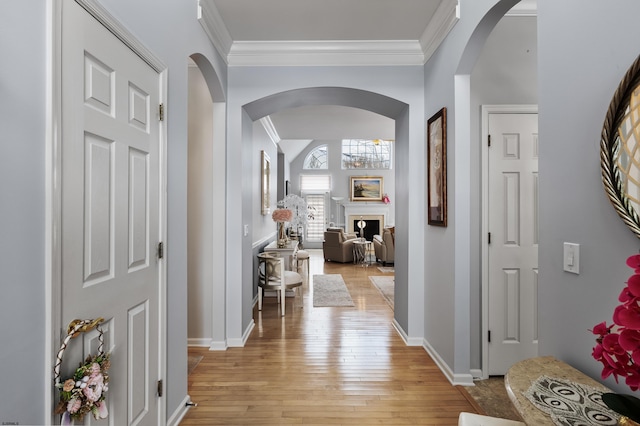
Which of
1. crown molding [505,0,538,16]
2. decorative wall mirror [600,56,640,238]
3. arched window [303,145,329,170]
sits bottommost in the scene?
decorative wall mirror [600,56,640,238]

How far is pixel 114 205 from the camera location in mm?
1459

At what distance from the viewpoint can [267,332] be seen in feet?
12.0

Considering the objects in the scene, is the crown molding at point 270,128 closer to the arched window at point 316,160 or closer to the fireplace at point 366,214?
the arched window at point 316,160

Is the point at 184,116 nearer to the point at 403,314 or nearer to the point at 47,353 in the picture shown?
the point at 47,353

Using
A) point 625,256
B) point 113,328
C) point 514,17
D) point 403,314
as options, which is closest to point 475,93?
point 514,17

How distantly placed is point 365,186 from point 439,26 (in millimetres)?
9183

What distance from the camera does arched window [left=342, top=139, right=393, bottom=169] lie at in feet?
39.6

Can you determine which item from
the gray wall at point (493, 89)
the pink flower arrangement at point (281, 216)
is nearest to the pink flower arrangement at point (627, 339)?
the gray wall at point (493, 89)

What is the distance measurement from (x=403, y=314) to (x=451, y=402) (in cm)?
120

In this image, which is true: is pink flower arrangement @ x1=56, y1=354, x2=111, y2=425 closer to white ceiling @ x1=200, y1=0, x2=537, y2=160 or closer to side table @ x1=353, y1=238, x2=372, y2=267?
white ceiling @ x1=200, y1=0, x2=537, y2=160

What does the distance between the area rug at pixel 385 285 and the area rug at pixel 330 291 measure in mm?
568

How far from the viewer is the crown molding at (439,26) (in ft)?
8.27

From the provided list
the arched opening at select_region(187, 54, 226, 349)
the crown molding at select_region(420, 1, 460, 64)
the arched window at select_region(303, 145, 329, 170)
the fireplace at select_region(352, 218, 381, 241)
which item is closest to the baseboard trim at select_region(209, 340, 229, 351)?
the arched opening at select_region(187, 54, 226, 349)

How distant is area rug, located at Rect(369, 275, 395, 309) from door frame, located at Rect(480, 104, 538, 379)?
2.08 meters
